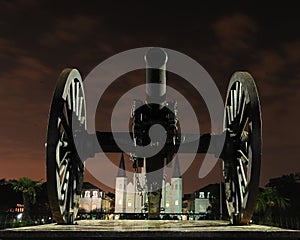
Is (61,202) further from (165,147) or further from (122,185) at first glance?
(122,185)

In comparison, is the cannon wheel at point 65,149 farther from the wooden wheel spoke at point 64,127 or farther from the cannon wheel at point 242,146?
the cannon wheel at point 242,146

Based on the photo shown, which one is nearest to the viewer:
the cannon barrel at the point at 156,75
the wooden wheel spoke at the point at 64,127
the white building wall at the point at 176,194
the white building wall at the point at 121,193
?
the wooden wheel spoke at the point at 64,127

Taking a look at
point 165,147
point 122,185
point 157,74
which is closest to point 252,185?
point 165,147

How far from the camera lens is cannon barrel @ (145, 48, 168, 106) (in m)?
9.59

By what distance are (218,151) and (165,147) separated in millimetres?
1217

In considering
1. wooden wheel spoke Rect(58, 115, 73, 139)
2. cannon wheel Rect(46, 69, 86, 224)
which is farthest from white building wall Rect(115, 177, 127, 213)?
wooden wheel spoke Rect(58, 115, 73, 139)

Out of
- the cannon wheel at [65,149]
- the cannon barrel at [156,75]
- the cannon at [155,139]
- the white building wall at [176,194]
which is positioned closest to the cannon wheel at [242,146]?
the cannon at [155,139]

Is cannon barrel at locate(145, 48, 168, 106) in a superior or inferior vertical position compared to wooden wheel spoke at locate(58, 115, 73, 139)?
superior

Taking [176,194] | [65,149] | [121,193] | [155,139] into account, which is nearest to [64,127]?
[65,149]

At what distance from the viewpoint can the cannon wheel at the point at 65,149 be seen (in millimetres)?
6906

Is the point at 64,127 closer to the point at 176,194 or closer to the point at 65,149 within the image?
the point at 65,149

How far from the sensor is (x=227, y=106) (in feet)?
31.1

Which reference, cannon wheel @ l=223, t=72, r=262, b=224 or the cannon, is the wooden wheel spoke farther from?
cannon wheel @ l=223, t=72, r=262, b=224

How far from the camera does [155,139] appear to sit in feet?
30.6
